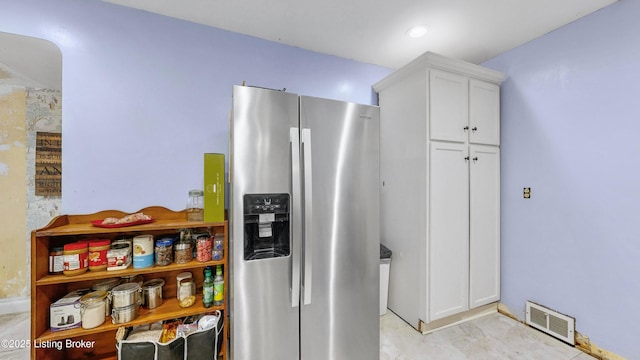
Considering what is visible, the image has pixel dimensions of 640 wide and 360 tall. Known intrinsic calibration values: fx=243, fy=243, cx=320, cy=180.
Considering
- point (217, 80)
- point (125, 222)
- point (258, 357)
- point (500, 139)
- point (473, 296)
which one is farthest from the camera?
point (500, 139)

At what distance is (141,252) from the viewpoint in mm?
1461

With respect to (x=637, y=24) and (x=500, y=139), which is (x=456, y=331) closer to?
(x=500, y=139)

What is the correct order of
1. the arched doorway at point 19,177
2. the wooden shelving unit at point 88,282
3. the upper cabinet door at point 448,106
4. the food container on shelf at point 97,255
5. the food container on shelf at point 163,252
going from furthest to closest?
the arched doorway at point 19,177 < the upper cabinet door at point 448,106 < the food container on shelf at point 163,252 < the food container on shelf at point 97,255 < the wooden shelving unit at point 88,282

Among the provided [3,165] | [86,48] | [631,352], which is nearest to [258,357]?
[86,48]

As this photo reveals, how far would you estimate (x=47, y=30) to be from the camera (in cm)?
150

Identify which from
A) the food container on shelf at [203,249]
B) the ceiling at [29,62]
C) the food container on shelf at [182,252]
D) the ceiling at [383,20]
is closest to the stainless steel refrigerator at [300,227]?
the food container on shelf at [203,249]

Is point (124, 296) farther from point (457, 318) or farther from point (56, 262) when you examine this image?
point (457, 318)

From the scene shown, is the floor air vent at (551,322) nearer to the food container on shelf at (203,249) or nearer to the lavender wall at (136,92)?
the food container on shelf at (203,249)

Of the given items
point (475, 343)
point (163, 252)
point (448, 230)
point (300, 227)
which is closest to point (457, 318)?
point (475, 343)

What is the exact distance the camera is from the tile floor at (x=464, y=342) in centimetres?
168

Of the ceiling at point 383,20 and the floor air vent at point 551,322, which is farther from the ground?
the ceiling at point 383,20

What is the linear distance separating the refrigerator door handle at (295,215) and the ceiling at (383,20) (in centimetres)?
99

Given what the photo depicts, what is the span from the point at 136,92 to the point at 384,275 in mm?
2441

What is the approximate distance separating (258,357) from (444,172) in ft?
5.98
